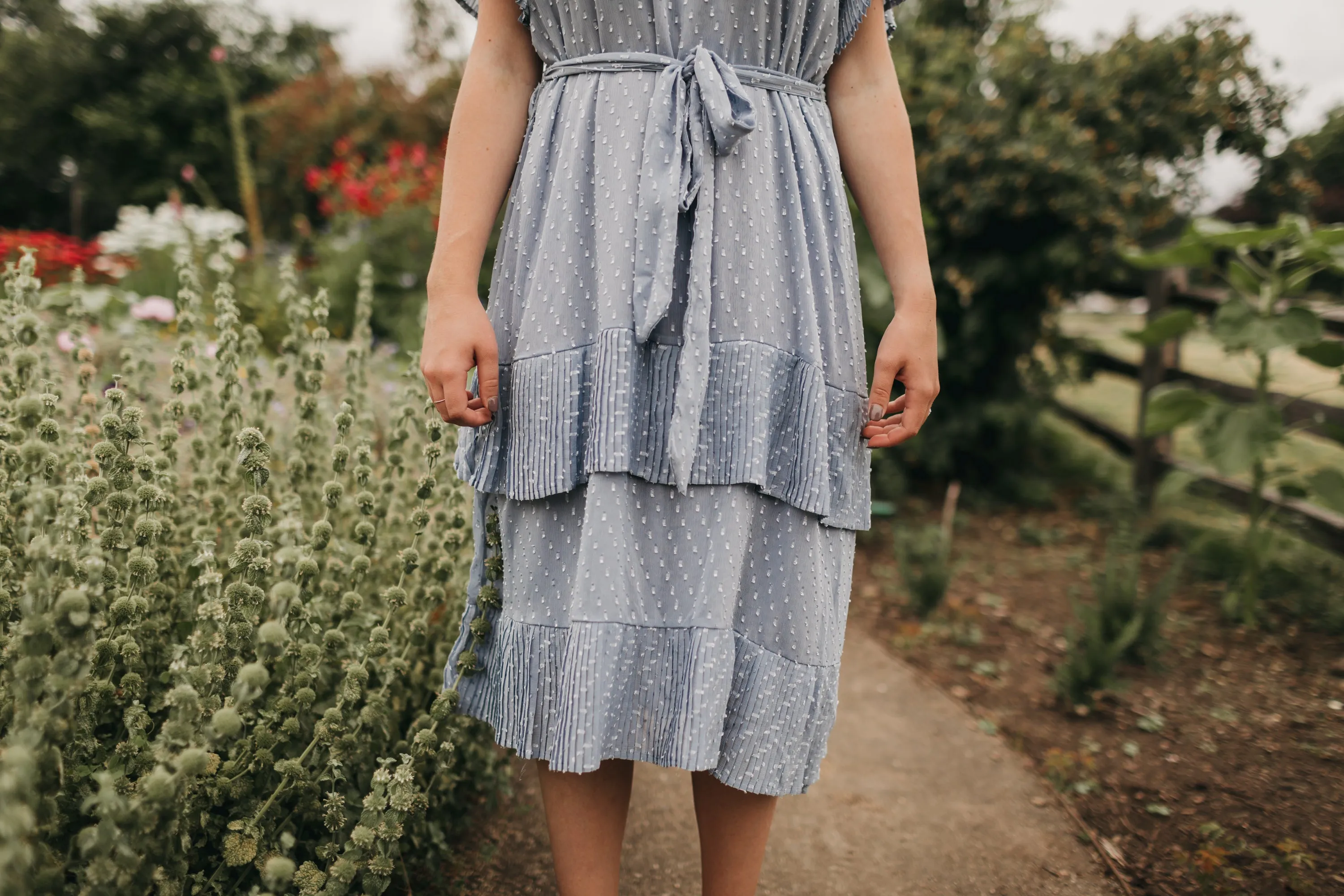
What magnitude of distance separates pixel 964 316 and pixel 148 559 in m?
4.48

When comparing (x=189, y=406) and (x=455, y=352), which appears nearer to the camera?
(x=455, y=352)

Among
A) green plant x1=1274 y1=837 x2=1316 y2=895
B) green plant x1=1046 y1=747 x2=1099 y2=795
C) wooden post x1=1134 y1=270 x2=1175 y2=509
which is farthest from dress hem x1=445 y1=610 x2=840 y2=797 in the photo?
wooden post x1=1134 y1=270 x2=1175 y2=509

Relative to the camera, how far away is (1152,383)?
479 cm

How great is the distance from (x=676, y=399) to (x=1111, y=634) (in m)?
2.37

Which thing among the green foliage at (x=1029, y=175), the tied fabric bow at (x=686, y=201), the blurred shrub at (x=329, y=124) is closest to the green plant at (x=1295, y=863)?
the tied fabric bow at (x=686, y=201)

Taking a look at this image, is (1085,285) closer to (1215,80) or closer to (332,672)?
(1215,80)

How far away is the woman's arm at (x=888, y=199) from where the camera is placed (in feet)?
4.12

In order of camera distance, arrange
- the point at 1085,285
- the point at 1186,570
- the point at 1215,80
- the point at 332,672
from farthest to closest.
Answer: the point at 1085,285 < the point at 1215,80 < the point at 1186,570 < the point at 332,672

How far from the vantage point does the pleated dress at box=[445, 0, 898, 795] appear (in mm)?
1136

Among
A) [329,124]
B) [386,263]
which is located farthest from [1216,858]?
[329,124]

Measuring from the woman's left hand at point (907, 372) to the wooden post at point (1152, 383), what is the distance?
13.2 feet

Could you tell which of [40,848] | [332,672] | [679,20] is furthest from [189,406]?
[679,20]

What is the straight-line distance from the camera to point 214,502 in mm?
1585

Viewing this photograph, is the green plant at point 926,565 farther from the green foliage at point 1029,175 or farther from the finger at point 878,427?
the finger at point 878,427
